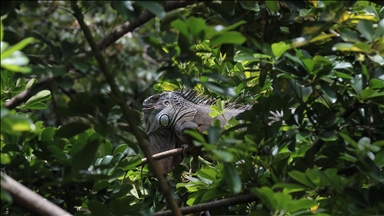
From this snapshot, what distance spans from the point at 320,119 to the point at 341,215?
221mm

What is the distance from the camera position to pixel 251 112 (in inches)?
59.6

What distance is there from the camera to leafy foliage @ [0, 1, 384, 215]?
1.33 metres

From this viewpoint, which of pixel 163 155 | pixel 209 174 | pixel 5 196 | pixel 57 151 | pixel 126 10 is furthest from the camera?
pixel 163 155

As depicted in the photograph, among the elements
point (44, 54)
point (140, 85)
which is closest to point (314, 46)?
point (44, 54)

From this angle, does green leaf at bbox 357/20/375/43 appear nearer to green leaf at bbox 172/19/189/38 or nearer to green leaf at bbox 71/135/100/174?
green leaf at bbox 172/19/189/38

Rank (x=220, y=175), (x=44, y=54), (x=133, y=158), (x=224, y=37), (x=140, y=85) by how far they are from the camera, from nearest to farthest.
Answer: (x=224, y=37) → (x=44, y=54) → (x=220, y=175) → (x=133, y=158) → (x=140, y=85)

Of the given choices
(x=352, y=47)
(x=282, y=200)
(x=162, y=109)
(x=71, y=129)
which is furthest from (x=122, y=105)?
(x=162, y=109)

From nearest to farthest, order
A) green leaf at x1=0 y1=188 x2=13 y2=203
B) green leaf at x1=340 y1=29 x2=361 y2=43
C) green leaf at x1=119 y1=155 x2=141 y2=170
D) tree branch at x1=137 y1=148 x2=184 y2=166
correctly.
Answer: green leaf at x1=0 y1=188 x2=13 y2=203 < green leaf at x1=340 y1=29 x2=361 y2=43 < green leaf at x1=119 y1=155 x2=141 y2=170 < tree branch at x1=137 y1=148 x2=184 y2=166

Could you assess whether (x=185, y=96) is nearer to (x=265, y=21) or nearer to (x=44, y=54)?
(x=265, y=21)

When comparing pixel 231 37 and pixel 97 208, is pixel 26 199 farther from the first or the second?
pixel 231 37

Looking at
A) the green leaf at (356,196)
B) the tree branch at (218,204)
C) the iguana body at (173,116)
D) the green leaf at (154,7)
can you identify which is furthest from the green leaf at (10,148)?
the iguana body at (173,116)

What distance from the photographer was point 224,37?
123 centimetres

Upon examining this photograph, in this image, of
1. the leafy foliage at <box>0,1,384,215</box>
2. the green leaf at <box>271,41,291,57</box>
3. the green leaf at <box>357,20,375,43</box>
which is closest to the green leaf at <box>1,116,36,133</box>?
the leafy foliage at <box>0,1,384,215</box>

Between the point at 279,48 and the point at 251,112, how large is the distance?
0.16 m
